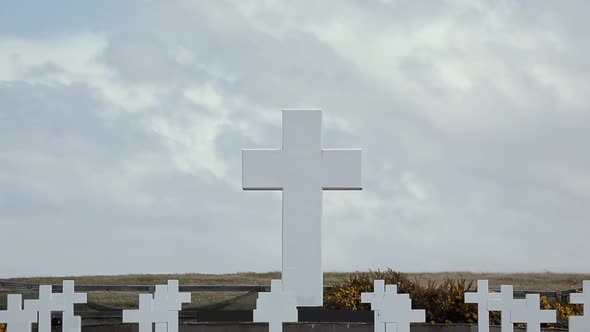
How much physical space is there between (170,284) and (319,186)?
8.08 ft

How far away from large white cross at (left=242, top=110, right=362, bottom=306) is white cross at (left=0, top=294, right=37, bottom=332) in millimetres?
3547

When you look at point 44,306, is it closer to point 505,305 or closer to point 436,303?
point 505,305

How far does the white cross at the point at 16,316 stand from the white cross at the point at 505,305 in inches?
258

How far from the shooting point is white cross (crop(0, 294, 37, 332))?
15.5 meters

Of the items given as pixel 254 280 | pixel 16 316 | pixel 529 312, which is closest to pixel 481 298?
pixel 529 312

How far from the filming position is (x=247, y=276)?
35.1m

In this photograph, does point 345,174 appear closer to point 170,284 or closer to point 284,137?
point 284,137

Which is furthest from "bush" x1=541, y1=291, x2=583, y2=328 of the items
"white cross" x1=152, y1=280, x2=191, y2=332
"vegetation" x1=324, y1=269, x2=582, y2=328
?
"white cross" x1=152, y1=280, x2=191, y2=332

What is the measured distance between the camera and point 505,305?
15406mm

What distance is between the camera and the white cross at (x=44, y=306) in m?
15.6

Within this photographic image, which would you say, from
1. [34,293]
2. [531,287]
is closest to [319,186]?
[34,293]

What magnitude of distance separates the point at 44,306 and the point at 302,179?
13.5 ft

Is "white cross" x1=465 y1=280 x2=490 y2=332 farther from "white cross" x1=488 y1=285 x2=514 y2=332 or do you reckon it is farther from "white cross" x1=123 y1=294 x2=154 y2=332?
"white cross" x1=123 y1=294 x2=154 y2=332

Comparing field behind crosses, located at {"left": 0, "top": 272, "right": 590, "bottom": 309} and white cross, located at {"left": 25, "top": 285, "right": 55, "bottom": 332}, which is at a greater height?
field behind crosses, located at {"left": 0, "top": 272, "right": 590, "bottom": 309}
